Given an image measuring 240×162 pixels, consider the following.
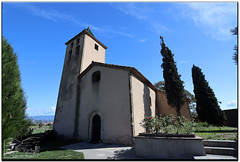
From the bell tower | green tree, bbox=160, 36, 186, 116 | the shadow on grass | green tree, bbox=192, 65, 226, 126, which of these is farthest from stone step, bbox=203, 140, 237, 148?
the bell tower

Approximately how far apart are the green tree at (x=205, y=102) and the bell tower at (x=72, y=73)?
13.5m

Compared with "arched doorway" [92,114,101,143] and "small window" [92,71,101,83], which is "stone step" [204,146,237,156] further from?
"small window" [92,71,101,83]

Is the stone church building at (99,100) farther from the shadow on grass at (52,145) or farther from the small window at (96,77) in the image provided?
the shadow on grass at (52,145)

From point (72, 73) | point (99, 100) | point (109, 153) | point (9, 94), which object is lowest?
point (109, 153)

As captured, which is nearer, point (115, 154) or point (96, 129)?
point (115, 154)

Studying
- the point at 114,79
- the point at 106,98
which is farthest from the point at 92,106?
the point at 114,79

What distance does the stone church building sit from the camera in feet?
31.2

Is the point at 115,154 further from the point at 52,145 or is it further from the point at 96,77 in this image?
the point at 96,77

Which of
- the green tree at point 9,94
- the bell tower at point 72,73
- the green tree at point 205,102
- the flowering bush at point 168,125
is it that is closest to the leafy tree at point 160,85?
the green tree at point 205,102

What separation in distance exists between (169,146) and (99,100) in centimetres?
722

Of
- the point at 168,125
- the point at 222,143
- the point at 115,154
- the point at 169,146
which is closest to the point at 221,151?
the point at 222,143

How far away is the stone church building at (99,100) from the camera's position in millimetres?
9500

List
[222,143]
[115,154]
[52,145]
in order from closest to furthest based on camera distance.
Result: [222,143] < [115,154] < [52,145]

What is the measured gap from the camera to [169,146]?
215 inches
